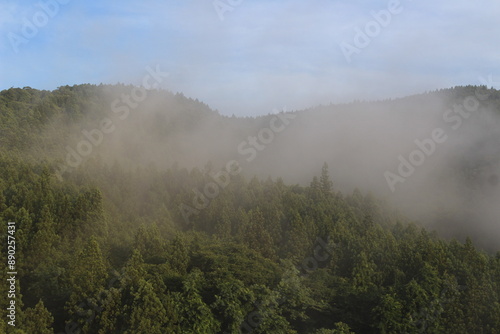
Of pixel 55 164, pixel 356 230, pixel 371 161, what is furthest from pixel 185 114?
pixel 356 230

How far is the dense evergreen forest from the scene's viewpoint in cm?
3828

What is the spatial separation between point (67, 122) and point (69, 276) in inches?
3690

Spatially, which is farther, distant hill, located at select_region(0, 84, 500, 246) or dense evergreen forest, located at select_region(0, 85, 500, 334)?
distant hill, located at select_region(0, 84, 500, 246)

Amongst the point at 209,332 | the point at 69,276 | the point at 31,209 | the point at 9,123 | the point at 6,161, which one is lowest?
the point at 209,332

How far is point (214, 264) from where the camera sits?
150 feet

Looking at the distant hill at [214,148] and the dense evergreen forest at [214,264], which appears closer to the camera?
the dense evergreen forest at [214,264]

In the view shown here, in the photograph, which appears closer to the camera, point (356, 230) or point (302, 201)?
point (356, 230)

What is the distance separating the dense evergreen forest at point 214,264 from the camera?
Answer: 38.3 m

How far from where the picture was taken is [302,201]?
76.6 meters

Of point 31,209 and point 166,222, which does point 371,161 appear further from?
point 31,209

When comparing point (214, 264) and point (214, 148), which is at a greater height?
point (214, 148)

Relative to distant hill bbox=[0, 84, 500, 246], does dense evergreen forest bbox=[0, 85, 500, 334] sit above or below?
below

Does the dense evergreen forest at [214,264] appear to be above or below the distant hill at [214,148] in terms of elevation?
A: below

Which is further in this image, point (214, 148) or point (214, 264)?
point (214, 148)
